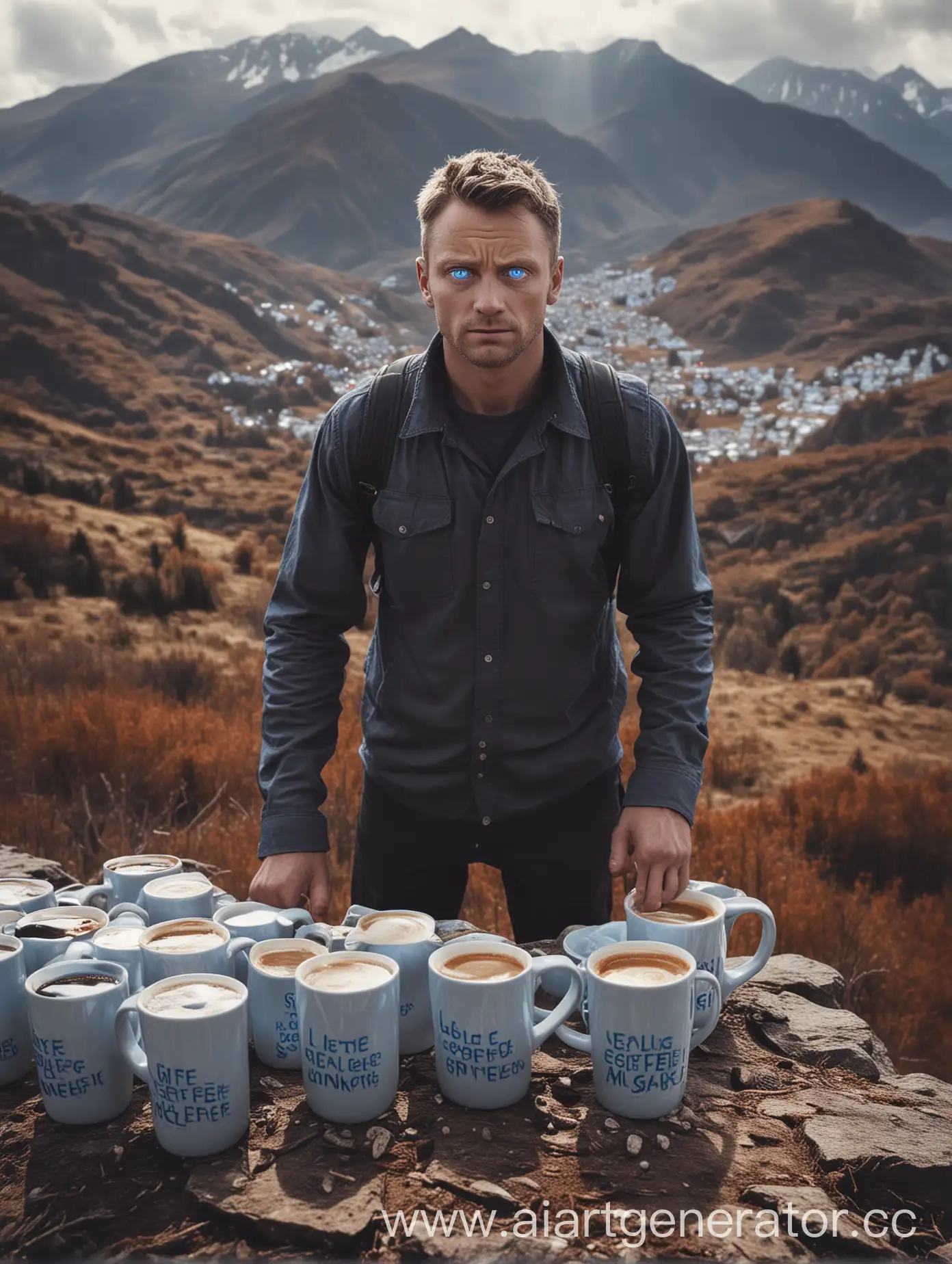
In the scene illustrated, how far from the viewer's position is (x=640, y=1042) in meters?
1.39

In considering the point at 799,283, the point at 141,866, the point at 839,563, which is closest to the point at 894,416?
the point at 799,283

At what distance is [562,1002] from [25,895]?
3.59 ft

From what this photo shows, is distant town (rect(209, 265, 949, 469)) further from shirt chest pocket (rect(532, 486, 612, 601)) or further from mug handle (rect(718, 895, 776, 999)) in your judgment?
mug handle (rect(718, 895, 776, 999))

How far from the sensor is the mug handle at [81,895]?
1.99 m

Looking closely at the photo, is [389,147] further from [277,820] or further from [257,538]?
[277,820]

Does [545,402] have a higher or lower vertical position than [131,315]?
lower

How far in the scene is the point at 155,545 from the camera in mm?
10312

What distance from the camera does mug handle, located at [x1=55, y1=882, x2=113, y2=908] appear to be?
1.99 m

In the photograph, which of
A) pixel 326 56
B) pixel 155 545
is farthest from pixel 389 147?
pixel 155 545

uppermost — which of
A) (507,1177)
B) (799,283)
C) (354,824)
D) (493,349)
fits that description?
(799,283)

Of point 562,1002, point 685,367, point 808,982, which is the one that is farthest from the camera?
point 685,367

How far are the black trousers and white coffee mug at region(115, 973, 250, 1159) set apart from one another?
1.13 metres

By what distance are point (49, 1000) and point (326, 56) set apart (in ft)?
102

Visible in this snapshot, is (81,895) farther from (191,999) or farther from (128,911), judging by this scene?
(191,999)
